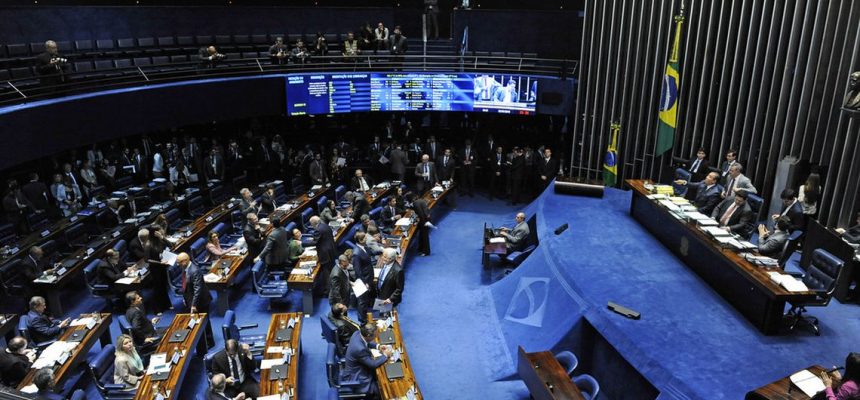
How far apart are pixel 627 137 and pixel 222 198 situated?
33.3 ft

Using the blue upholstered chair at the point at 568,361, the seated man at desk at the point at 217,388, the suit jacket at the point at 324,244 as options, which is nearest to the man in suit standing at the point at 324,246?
the suit jacket at the point at 324,244

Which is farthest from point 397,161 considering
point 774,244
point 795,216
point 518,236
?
point 774,244

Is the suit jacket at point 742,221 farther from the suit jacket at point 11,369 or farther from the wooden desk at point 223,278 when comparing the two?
the suit jacket at point 11,369

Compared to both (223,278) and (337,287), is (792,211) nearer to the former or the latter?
(337,287)

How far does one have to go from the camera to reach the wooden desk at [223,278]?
9961mm

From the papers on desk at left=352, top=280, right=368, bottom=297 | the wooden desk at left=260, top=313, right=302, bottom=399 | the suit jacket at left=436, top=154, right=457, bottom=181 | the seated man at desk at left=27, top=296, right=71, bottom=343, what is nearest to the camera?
the wooden desk at left=260, top=313, right=302, bottom=399

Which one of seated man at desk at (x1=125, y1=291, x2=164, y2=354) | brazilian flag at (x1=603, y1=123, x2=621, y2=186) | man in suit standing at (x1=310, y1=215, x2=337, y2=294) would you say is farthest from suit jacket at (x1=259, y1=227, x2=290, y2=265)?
brazilian flag at (x1=603, y1=123, x2=621, y2=186)

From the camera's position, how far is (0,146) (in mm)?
10367

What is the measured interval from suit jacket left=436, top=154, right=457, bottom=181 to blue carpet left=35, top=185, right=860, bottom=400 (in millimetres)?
4225

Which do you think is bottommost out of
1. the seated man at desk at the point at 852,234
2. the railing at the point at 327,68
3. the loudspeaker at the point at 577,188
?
the loudspeaker at the point at 577,188

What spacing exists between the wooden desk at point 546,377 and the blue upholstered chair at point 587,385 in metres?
0.16

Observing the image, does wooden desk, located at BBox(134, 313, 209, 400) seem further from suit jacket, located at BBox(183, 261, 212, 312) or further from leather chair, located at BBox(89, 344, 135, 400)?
suit jacket, located at BBox(183, 261, 212, 312)

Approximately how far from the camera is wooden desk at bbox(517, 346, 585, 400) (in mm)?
6828

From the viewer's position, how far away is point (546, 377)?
716 cm
